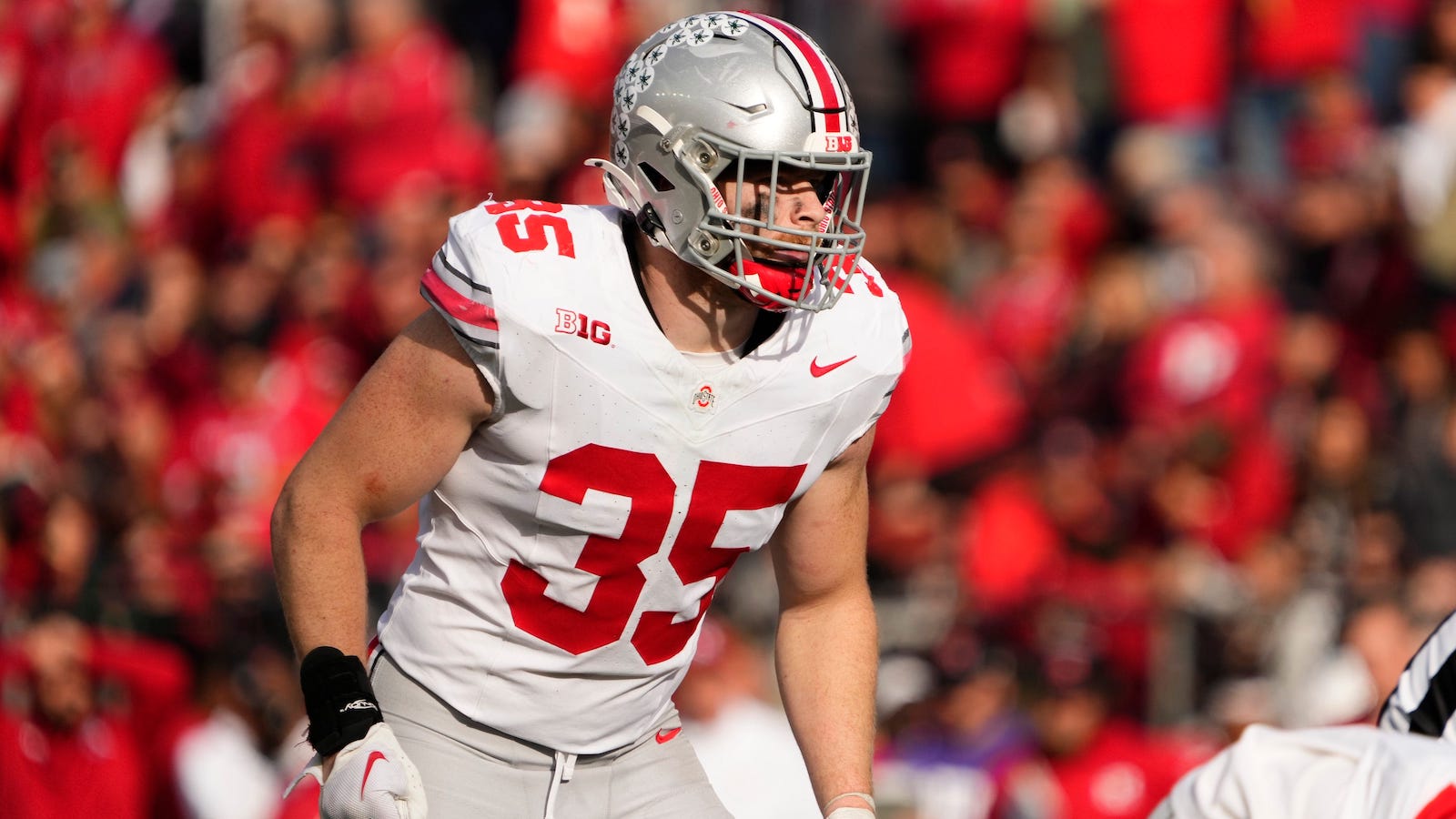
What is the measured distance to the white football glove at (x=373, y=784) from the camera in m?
2.81

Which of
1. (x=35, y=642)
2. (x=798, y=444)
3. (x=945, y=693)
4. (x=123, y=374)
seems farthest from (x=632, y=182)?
(x=123, y=374)

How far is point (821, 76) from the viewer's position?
3137mm

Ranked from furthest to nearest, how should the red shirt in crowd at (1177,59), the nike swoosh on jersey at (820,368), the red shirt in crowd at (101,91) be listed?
the red shirt in crowd at (101,91) → the red shirt in crowd at (1177,59) → the nike swoosh on jersey at (820,368)

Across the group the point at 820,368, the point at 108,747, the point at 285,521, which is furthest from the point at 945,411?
the point at 285,521

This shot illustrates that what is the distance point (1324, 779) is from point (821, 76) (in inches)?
55.4

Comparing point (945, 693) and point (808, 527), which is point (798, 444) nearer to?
point (808, 527)

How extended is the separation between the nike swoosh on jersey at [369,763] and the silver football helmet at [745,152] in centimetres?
90

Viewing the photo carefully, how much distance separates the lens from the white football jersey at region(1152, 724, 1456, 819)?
2977mm

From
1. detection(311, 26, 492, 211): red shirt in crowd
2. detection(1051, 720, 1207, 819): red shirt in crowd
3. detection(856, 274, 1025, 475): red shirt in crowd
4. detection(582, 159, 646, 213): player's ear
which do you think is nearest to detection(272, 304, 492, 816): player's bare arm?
detection(582, 159, 646, 213): player's ear

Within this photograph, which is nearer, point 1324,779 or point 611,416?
point 611,416

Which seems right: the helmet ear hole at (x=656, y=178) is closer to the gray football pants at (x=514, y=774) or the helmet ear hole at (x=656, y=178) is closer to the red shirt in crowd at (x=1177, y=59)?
the gray football pants at (x=514, y=774)

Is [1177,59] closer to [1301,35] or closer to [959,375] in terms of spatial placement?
[1301,35]

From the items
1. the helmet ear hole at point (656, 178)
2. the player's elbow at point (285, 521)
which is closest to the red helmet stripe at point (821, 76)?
the helmet ear hole at point (656, 178)

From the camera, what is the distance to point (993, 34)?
8516 mm
